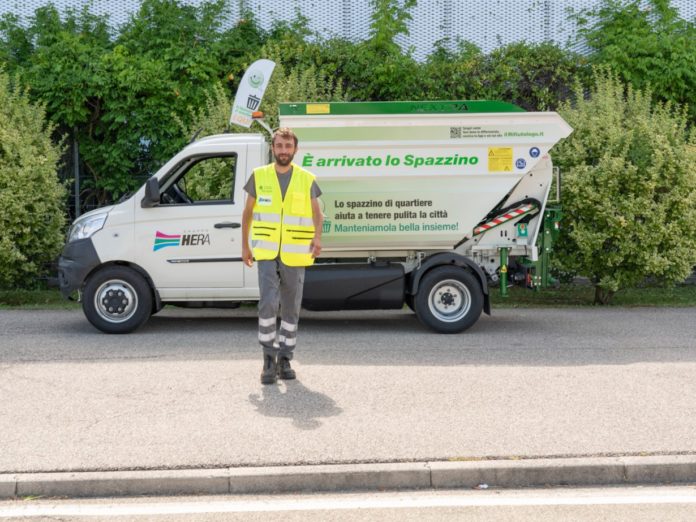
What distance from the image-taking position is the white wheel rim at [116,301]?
1032 centimetres

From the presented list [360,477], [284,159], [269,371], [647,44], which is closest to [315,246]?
[284,159]

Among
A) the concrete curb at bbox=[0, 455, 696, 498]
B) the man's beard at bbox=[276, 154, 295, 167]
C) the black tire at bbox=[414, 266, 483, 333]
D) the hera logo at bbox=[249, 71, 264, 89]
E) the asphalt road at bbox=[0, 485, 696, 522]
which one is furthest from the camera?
the hera logo at bbox=[249, 71, 264, 89]

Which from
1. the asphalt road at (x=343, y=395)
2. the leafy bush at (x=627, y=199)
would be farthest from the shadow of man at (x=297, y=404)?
the leafy bush at (x=627, y=199)

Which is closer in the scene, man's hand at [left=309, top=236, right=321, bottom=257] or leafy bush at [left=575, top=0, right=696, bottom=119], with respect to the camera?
man's hand at [left=309, top=236, right=321, bottom=257]

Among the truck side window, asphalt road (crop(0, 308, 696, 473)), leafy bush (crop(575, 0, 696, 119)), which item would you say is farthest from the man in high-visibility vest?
leafy bush (crop(575, 0, 696, 119))

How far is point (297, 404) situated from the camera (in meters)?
7.01

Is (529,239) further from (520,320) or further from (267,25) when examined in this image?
(267,25)

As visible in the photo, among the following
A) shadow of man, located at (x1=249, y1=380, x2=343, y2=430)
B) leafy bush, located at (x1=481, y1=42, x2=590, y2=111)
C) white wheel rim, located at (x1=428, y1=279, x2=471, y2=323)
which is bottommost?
shadow of man, located at (x1=249, y1=380, x2=343, y2=430)

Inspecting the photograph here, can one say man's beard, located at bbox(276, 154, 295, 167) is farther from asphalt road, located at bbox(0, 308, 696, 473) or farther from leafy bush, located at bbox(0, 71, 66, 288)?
leafy bush, located at bbox(0, 71, 66, 288)

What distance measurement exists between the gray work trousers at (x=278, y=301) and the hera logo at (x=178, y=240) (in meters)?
2.74

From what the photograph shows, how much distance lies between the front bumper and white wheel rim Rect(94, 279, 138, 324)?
0.24 meters

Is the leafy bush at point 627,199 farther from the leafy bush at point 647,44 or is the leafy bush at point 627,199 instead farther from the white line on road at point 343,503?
the white line on road at point 343,503

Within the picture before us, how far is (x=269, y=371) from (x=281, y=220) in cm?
123

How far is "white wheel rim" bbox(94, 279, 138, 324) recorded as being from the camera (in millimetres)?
10320
